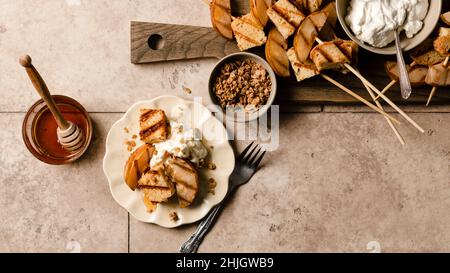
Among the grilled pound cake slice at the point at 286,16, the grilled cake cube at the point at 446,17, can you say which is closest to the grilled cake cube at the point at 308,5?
the grilled pound cake slice at the point at 286,16

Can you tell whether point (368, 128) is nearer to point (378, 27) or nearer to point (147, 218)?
point (378, 27)

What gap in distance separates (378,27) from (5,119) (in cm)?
137

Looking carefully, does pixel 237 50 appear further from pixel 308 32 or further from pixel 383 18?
pixel 383 18

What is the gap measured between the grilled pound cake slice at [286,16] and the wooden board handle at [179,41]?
0.20 m

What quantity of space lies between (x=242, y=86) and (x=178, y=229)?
573 millimetres

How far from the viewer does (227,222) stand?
1.81m

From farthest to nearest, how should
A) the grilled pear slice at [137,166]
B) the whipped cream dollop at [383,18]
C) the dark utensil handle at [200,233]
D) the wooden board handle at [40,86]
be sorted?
the dark utensil handle at [200,233] < the grilled pear slice at [137,166] < the whipped cream dollop at [383,18] < the wooden board handle at [40,86]

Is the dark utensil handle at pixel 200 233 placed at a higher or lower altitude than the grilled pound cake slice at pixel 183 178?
lower

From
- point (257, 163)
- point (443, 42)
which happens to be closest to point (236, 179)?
point (257, 163)

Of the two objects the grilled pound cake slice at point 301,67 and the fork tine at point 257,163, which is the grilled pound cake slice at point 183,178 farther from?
the grilled pound cake slice at point 301,67

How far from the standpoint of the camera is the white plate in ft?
5.69

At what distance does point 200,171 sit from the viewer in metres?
1.75

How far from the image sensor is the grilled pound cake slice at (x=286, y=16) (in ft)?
5.39

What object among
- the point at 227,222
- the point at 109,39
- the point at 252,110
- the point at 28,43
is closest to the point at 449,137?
the point at 252,110
